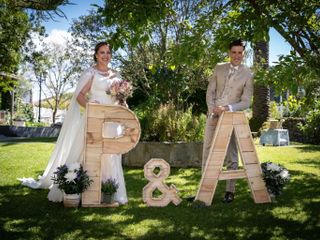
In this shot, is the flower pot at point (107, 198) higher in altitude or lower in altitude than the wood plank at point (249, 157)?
lower

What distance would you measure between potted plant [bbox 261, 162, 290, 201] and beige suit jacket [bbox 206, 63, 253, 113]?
1009 mm

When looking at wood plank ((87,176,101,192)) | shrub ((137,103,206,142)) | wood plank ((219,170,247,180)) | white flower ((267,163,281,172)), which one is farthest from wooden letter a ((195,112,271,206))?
shrub ((137,103,206,142))

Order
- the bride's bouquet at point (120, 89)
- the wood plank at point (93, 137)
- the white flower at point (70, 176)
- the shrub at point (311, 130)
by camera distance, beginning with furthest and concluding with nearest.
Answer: the shrub at point (311, 130), the bride's bouquet at point (120, 89), the wood plank at point (93, 137), the white flower at point (70, 176)

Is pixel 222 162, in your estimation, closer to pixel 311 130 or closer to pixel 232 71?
pixel 232 71

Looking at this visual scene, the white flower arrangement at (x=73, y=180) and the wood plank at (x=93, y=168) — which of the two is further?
the wood plank at (x=93, y=168)

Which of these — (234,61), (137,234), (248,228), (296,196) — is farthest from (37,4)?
(296,196)

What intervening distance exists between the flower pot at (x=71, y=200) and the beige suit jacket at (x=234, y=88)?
2319 mm

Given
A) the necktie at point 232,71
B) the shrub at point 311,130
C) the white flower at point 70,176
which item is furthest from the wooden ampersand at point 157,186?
the shrub at point 311,130

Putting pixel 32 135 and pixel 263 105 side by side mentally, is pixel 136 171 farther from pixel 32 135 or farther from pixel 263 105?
pixel 32 135

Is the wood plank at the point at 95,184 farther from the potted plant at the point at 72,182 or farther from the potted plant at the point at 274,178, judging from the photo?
the potted plant at the point at 274,178

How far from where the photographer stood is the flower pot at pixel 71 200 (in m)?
5.42

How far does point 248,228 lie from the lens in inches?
179

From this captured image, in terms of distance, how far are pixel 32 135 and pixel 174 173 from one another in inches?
676

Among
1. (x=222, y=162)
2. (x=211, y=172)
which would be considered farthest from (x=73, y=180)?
(x=222, y=162)
